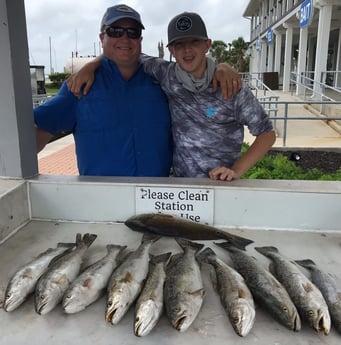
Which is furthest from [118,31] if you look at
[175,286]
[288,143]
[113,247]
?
[288,143]

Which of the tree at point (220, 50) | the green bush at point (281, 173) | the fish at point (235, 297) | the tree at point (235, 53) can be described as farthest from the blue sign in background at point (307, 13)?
the tree at point (220, 50)

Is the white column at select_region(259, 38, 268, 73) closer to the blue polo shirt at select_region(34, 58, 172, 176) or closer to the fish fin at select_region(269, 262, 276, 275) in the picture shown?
the blue polo shirt at select_region(34, 58, 172, 176)

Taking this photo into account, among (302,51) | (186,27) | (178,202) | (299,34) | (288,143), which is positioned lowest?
(288,143)

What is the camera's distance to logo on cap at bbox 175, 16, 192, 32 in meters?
2.78

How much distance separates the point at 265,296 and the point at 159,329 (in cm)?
48

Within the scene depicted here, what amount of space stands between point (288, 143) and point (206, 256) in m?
9.11

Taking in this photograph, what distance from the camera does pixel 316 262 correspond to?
2.04 metres

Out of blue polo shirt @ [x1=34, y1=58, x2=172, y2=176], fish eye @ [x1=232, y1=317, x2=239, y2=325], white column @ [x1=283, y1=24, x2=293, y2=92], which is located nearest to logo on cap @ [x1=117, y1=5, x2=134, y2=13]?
blue polo shirt @ [x1=34, y1=58, x2=172, y2=176]

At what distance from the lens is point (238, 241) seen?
2240 millimetres

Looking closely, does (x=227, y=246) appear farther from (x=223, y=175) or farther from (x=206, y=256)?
(x=223, y=175)

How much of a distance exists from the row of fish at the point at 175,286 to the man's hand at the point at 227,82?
46.4 inches

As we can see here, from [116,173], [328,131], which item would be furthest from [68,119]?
[328,131]

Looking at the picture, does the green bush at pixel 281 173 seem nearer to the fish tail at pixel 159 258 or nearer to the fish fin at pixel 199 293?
the fish tail at pixel 159 258

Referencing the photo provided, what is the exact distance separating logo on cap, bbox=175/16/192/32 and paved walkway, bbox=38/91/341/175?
21.0 feet
